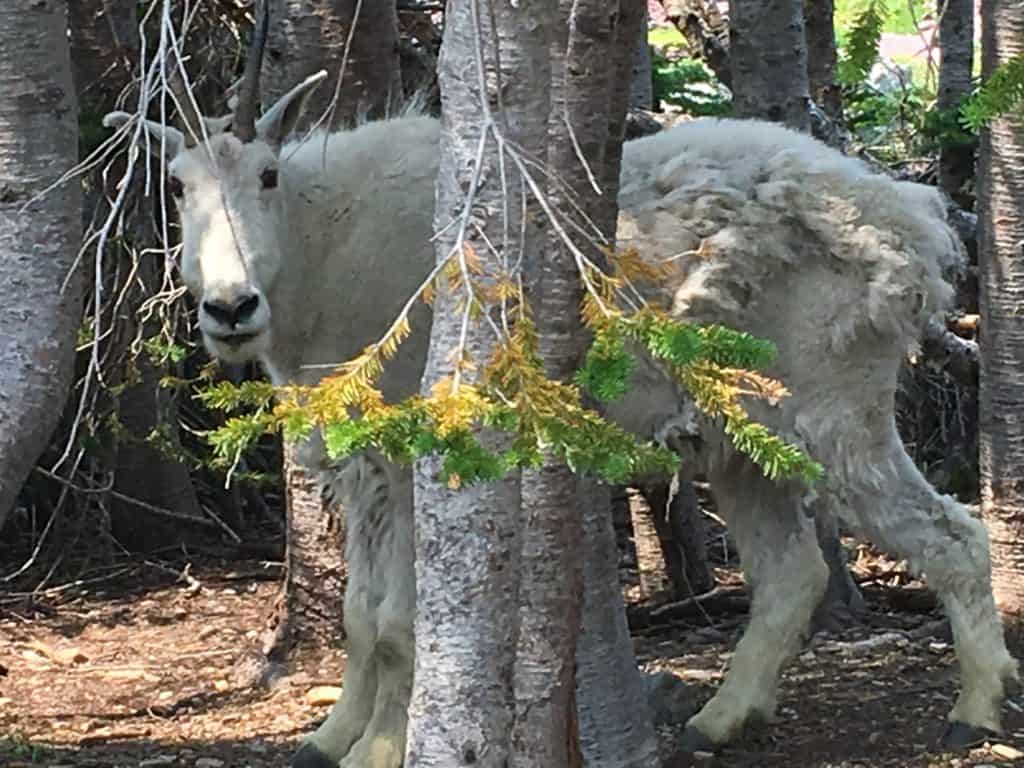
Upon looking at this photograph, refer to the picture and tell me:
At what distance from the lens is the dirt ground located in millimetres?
5887

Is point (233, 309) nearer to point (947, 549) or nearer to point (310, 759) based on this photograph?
point (310, 759)

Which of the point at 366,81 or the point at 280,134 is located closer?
the point at 280,134

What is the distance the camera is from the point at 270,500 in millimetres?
10484

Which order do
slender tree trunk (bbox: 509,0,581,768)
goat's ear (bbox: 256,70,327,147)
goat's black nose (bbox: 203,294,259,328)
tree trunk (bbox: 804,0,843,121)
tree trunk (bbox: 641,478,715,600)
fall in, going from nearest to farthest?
slender tree trunk (bbox: 509,0,581,768), goat's black nose (bbox: 203,294,259,328), goat's ear (bbox: 256,70,327,147), tree trunk (bbox: 641,478,715,600), tree trunk (bbox: 804,0,843,121)

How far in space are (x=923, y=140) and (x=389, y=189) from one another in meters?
5.23

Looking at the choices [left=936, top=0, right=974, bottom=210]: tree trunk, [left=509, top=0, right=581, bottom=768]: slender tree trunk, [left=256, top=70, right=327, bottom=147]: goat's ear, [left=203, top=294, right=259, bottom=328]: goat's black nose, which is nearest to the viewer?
[left=509, top=0, right=581, bottom=768]: slender tree trunk

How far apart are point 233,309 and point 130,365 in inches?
92.0

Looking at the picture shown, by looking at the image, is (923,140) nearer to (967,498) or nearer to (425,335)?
(967,498)

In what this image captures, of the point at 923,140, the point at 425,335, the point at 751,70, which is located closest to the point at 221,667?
the point at 425,335

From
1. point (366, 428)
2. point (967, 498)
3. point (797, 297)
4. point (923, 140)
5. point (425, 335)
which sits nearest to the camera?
point (366, 428)

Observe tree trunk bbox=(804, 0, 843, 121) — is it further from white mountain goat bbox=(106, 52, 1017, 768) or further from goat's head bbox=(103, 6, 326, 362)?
goat's head bbox=(103, 6, 326, 362)

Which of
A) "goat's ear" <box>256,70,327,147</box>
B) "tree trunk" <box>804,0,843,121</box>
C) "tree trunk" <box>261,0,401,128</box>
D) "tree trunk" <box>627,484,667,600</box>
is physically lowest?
"tree trunk" <box>627,484,667,600</box>

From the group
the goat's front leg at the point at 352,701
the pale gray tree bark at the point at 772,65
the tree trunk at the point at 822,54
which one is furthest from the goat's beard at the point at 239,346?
the tree trunk at the point at 822,54

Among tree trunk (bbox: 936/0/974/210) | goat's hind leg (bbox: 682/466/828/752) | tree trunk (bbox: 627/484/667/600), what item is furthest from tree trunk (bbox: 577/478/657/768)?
tree trunk (bbox: 936/0/974/210)
